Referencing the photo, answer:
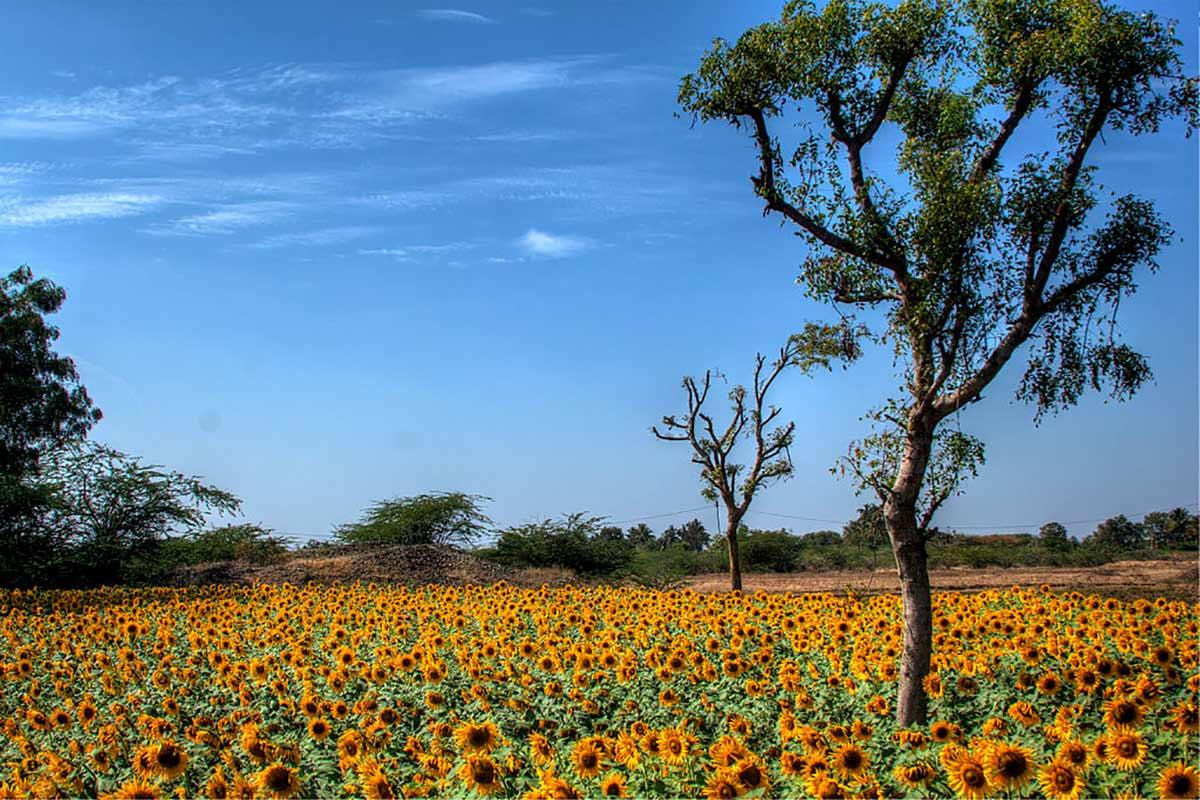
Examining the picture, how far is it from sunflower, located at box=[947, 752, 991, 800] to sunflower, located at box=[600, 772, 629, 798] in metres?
1.58

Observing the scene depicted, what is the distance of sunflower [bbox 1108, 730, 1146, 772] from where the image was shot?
4.30m

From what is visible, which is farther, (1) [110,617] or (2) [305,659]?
(1) [110,617]

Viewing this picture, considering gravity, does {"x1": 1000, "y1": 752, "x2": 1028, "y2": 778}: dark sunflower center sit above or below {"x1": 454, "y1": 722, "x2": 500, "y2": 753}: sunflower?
above

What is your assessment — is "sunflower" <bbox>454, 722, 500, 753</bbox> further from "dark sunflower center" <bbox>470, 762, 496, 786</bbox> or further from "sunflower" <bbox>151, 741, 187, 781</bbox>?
"sunflower" <bbox>151, 741, 187, 781</bbox>

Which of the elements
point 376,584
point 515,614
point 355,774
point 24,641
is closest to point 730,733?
point 355,774

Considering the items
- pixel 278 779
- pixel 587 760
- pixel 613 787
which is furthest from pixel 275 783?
pixel 613 787

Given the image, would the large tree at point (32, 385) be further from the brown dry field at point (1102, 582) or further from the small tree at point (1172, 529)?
the small tree at point (1172, 529)

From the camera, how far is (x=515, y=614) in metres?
10.2

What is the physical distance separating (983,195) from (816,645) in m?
4.08

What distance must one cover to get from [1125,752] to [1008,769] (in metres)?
0.76

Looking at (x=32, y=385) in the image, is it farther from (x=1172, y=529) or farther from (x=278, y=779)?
(x=1172, y=529)

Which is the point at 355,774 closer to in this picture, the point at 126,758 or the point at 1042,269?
the point at 126,758

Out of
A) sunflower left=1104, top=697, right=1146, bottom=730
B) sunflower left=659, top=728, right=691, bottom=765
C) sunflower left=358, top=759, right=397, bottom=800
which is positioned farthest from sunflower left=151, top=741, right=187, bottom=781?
sunflower left=1104, top=697, right=1146, bottom=730

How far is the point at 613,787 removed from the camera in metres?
4.41
